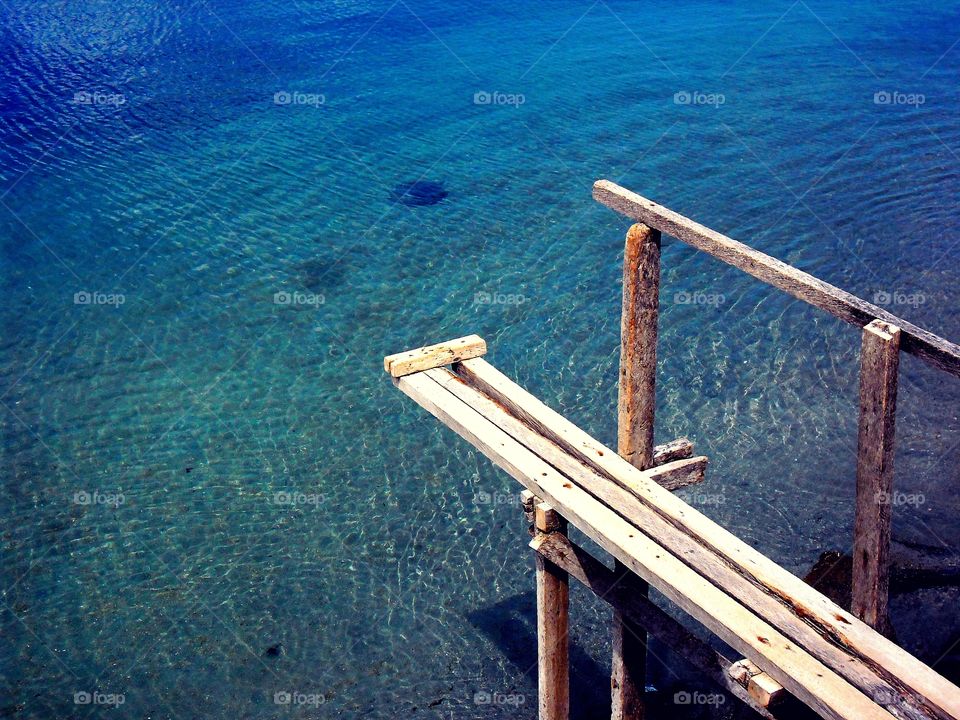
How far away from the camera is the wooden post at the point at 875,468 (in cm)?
417

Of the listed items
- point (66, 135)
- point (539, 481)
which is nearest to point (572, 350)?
point (539, 481)

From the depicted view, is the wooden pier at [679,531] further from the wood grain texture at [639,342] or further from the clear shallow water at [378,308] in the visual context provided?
the clear shallow water at [378,308]

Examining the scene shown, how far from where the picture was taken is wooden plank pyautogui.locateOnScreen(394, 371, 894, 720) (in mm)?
3646

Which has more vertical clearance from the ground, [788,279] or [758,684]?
[788,279]

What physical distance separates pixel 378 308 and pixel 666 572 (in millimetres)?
7233

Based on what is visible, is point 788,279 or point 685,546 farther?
point 788,279

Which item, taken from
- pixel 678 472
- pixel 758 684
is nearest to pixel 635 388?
pixel 678 472

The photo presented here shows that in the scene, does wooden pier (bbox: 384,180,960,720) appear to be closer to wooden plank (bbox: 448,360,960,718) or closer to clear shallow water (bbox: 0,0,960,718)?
wooden plank (bbox: 448,360,960,718)

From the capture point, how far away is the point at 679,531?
175 inches

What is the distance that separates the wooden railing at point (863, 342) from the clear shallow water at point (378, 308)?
9.73 feet

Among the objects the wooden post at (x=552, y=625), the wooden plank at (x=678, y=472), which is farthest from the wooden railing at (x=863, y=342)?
the wooden post at (x=552, y=625)

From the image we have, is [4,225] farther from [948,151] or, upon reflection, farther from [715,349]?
[948,151]

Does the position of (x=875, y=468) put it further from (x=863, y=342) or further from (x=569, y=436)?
(x=569, y=436)

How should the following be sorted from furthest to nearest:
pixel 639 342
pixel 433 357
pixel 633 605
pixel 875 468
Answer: pixel 433 357, pixel 639 342, pixel 633 605, pixel 875 468
